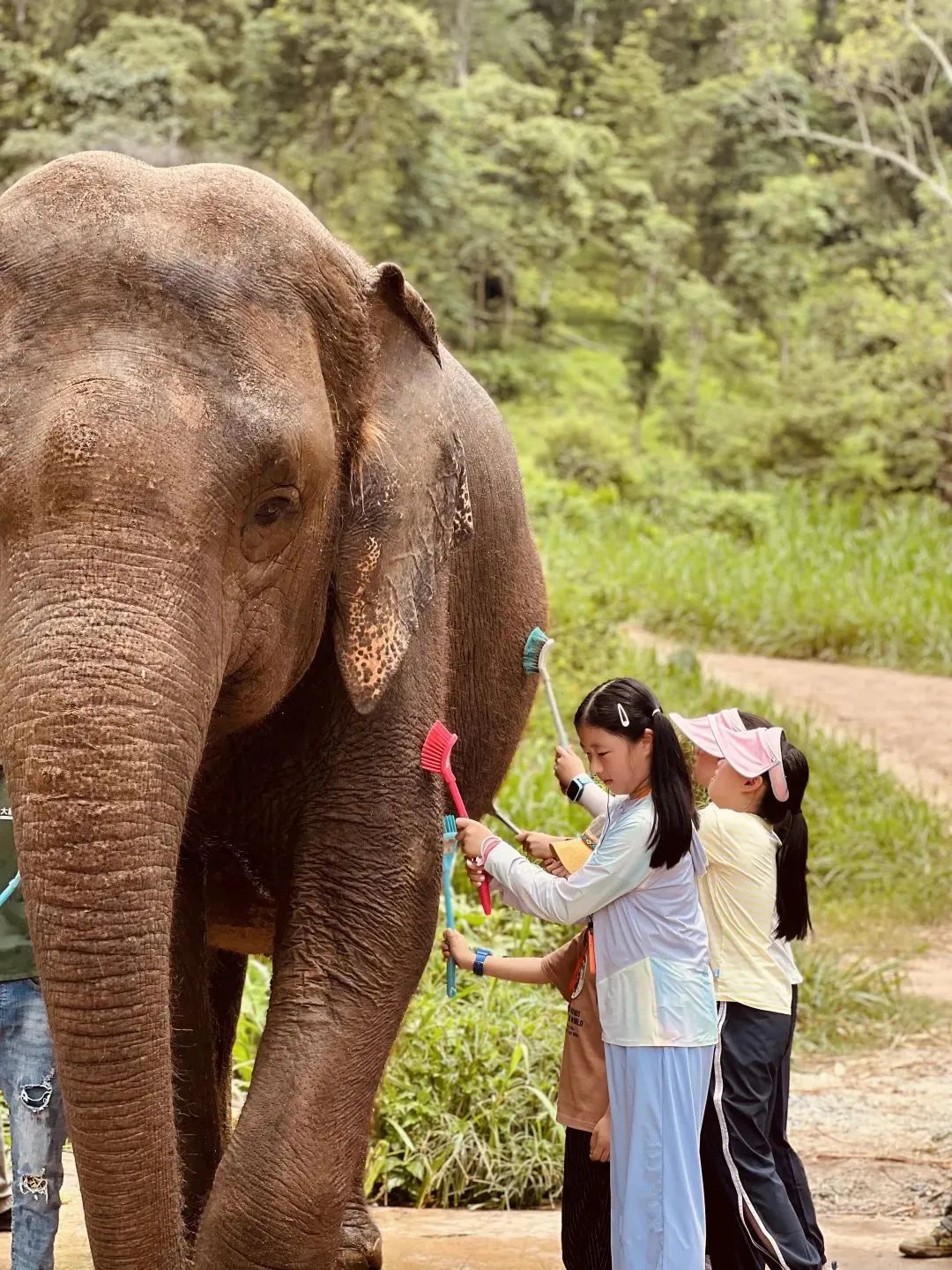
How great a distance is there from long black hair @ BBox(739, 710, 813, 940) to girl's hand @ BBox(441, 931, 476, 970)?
0.82 m

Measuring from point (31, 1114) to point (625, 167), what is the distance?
2596 cm

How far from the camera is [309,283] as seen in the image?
3248mm

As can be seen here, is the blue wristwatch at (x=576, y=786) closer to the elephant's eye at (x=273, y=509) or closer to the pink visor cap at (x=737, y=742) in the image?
the pink visor cap at (x=737, y=742)

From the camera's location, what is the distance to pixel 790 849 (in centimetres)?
412

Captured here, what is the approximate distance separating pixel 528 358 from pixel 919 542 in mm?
10159

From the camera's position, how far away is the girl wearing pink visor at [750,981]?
4047 mm

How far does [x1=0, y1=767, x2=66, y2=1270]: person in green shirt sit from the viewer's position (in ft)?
12.1

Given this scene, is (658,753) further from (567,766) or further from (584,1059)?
(584,1059)

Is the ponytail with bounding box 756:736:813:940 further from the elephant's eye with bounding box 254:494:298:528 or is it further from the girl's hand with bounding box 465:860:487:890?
the elephant's eye with bounding box 254:494:298:528

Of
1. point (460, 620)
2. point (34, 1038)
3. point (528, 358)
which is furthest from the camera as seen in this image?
point (528, 358)

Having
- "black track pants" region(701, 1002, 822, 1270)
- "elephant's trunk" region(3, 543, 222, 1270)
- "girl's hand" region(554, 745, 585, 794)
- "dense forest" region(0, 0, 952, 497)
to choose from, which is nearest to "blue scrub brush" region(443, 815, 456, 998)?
"girl's hand" region(554, 745, 585, 794)

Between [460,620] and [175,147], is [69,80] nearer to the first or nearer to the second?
[175,147]

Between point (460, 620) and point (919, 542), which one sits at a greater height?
point (460, 620)

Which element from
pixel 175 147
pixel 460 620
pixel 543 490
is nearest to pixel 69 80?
pixel 175 147
